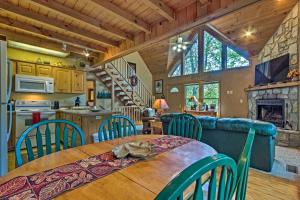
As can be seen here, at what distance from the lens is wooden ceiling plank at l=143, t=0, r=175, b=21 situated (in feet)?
7.76

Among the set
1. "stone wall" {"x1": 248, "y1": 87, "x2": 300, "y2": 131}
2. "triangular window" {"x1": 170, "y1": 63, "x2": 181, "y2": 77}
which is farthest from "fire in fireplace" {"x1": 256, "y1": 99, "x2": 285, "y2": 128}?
"triangular window" {"x1": 170, "y1": 63, "x2": 181, "y2": 77}

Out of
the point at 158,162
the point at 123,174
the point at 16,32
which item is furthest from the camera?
the point at 16,32

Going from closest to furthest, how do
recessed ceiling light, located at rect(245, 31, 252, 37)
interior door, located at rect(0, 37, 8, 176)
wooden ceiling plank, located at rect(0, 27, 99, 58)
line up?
interior door, located at rect(0, 37, 8, 176) → wooden ceiling plank, located at rect(0, 27, 99, 58) → recessed ceiling light, located at rect(245, 31, 252, 37)

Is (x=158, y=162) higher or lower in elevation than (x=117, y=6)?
lower

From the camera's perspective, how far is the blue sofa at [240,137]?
2627mm

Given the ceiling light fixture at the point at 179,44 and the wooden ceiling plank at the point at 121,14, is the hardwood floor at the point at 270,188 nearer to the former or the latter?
the wooden ceiling plank at the point at 121,14

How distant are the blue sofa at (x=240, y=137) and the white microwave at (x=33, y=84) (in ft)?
13.4

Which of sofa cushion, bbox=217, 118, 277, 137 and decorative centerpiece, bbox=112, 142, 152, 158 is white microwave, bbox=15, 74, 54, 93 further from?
sofa cushion, bbox=217, 118, 277, 137

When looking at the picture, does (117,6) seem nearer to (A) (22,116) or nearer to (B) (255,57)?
(A) (22,116)

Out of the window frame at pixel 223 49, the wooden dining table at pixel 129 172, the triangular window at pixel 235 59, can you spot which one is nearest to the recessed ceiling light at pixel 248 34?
the window frame at pixel 223 49

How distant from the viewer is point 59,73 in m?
4.86

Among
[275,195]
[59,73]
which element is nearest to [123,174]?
[275,195]

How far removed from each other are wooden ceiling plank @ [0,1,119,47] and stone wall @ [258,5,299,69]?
177 inches

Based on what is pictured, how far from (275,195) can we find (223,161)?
221 cm
